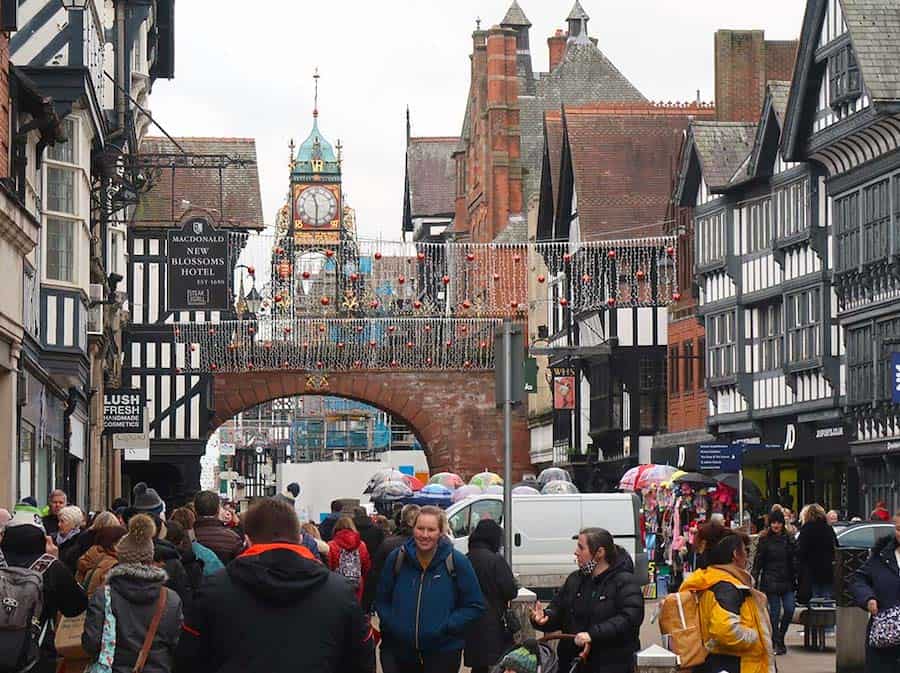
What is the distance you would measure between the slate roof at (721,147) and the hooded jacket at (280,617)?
41.4 meters

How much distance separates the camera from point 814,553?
867 inches

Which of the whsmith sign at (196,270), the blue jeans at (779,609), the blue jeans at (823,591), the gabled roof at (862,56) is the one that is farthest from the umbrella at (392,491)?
the blue jeans at (779,609)

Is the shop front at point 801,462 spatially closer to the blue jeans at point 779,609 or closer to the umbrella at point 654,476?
the umbrella at point 654,476

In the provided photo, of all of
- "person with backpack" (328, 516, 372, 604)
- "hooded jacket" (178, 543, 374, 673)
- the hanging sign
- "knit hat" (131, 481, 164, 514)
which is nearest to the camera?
"hooded jacket" (178, 543, 374, 673)

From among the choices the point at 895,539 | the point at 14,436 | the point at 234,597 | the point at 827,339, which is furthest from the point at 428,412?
the point at 234,597

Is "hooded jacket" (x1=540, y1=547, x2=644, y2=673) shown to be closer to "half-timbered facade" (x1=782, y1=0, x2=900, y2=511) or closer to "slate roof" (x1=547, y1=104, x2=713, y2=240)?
"half-timbered facade" (x1=782, y1=0, x2=900, y2=511)

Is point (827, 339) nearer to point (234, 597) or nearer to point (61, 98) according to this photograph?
point (61, 98)

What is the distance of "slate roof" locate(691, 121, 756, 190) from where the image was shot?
48688mm

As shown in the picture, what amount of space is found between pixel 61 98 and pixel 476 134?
5623 centimetres

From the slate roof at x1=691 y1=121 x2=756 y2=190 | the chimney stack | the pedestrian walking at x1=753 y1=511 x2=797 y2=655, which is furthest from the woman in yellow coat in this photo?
the chimney stack

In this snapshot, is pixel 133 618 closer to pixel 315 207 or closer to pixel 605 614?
pixel 605 614

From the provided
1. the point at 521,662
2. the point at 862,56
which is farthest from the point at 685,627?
the point at 862,56

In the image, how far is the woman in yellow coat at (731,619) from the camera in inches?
420

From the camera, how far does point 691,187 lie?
50.2 m
